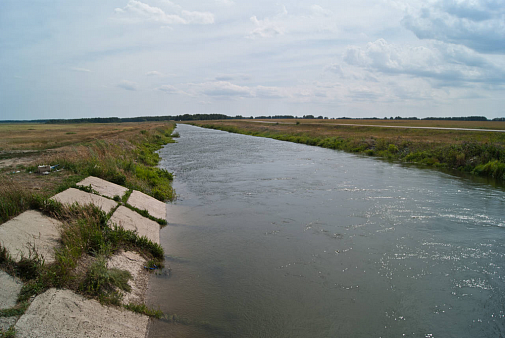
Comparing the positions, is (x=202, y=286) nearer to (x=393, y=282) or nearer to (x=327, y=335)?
(x=327, y=335)

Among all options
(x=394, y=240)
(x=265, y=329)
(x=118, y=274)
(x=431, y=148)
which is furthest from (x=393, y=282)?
(x=431, y=148)

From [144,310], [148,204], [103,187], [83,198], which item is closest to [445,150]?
[148,204]

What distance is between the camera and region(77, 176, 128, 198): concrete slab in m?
11.2

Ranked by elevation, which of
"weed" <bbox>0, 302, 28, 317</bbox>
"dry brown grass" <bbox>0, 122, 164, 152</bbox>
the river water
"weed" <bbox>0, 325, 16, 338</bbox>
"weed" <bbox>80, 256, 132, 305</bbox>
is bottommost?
the river water

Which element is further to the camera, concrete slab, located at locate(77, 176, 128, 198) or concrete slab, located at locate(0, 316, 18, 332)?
concrete slab, located at locate(77, 176, 128, 198)

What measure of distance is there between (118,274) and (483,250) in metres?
10.2

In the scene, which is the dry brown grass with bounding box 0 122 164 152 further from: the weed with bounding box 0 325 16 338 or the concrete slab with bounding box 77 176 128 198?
the weed with bounding box 0 325 16 338

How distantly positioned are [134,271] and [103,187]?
5.79 meters

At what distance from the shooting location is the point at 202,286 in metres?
7.32

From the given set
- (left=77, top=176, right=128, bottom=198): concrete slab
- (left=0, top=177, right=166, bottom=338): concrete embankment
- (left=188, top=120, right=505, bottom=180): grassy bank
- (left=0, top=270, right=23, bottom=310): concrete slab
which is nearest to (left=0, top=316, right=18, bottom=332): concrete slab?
(left=0, top=177, right=166, bottom=338): concrete embankment

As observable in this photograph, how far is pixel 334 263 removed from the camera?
8.57 metres

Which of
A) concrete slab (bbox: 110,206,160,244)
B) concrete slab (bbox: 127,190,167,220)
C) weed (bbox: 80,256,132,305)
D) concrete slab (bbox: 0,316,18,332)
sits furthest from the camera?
concrete slab (bbox: 127,190,167,220)

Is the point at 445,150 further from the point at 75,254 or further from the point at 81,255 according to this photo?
the point at 75,254

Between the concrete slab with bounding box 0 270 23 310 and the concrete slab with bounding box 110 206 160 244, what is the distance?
3377 mm
